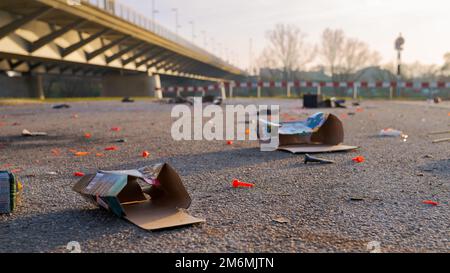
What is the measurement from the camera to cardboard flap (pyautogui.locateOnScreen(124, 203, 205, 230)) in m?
3.30

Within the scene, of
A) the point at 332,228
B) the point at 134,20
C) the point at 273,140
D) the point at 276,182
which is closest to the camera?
the point at 332,228

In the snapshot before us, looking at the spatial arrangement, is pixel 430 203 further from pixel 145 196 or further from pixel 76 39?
pixel 76 39

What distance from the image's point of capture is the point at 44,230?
328 centimetres

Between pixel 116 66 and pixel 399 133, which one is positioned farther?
pixel 116 66

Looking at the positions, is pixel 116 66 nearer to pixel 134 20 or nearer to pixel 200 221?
pixel 134 20

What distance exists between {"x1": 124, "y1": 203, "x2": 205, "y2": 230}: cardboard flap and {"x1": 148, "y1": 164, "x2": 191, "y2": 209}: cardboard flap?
7 cm

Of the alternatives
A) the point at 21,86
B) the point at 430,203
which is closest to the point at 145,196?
the point at 430,203

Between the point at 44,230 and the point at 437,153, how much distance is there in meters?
5.81

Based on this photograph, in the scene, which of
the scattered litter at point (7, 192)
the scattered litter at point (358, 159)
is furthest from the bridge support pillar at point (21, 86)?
the scattered litter at point (7, 192)

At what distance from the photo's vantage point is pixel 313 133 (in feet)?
25.3

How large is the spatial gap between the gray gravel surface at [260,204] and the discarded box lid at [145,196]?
0.10 m

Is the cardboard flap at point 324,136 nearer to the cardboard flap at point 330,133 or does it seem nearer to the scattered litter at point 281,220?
the cardboard flap at point 330,133

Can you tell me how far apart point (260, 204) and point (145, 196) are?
106 cm
